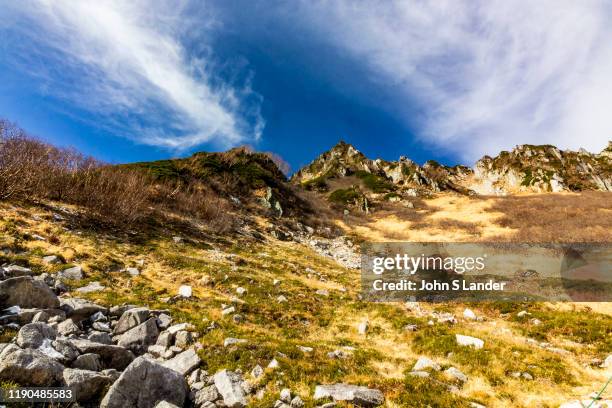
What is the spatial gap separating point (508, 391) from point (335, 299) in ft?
37.4

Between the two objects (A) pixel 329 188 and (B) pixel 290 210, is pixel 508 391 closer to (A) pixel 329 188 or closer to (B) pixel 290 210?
(B) pixel 290 210

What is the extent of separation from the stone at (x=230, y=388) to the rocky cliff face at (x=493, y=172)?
351 ft

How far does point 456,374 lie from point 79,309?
12.8 meters

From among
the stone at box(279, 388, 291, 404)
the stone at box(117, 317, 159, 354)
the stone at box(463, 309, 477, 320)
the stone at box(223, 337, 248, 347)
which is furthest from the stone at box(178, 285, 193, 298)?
the stone at box(463, 309, 477, 320)

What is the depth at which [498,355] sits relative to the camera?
11.7m

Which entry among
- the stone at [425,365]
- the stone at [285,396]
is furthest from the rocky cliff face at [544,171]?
→ the stone at [285,396]

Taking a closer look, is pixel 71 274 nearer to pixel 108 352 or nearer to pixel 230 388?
pixel 108 352

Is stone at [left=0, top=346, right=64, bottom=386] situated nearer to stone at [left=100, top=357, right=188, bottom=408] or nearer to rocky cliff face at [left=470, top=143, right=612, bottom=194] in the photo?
stone at [left=100, top=357, right=188, bottom=408]

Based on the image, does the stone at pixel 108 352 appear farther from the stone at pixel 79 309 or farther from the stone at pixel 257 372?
the stone at pixel 257 372

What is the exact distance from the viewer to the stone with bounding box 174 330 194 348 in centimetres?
1105

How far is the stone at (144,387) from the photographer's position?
6.92m

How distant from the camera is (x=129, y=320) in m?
11.5

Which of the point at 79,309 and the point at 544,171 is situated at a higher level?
the point at 544,171

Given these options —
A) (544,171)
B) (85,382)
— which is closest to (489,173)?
(544,171)
